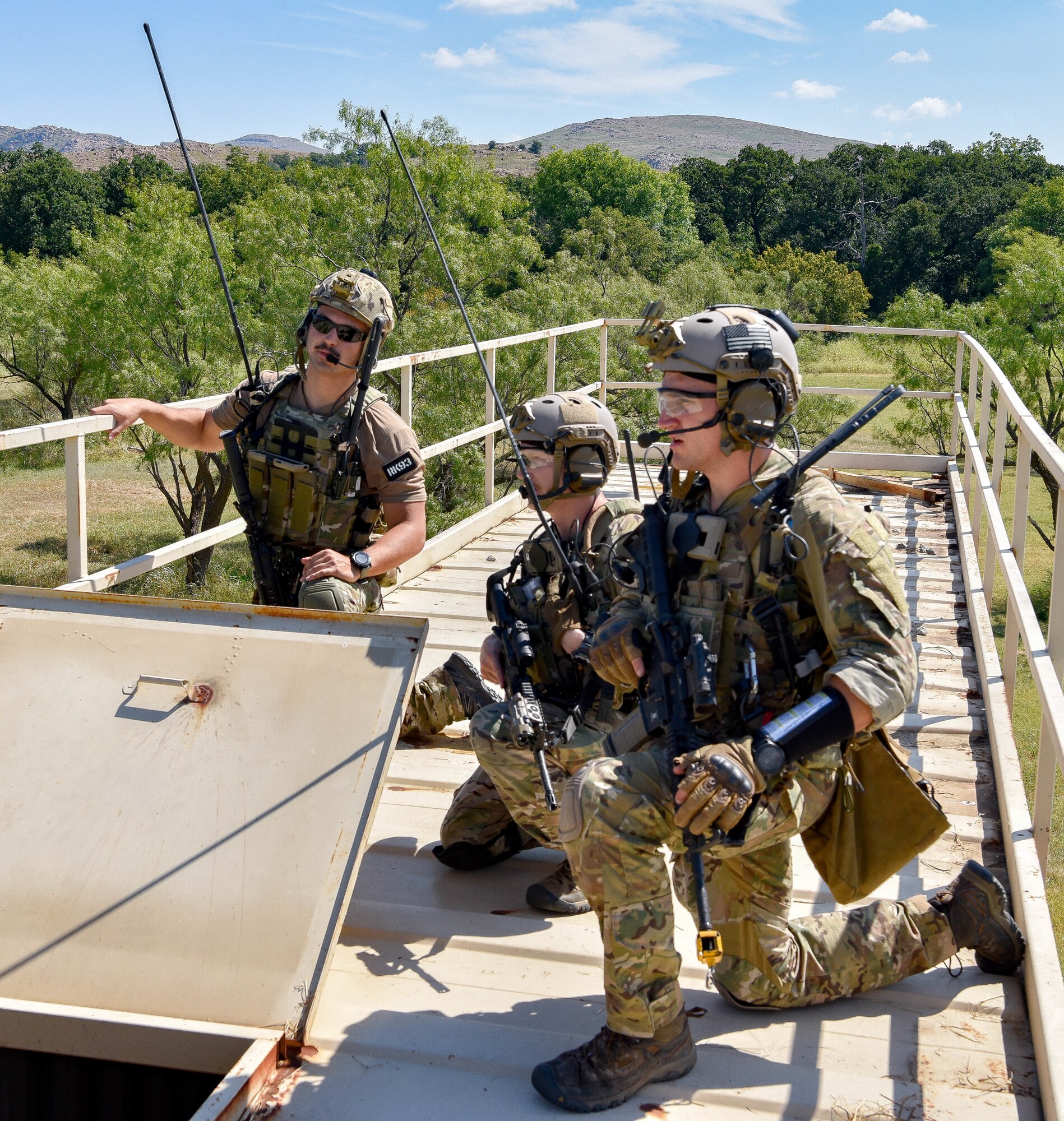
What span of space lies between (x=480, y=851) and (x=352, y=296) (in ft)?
5.91

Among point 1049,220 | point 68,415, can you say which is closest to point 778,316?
point 68,415

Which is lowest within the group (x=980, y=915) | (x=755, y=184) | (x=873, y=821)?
(x=980, y=915)

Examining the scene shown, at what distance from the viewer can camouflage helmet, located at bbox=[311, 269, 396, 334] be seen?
3.89m

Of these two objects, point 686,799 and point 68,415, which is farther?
point 68,415

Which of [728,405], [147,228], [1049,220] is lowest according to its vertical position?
[728,405]

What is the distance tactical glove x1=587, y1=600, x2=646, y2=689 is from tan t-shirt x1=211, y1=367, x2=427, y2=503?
1.49 metres

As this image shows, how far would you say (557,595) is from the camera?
3.39 metres

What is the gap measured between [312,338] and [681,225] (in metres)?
76.2

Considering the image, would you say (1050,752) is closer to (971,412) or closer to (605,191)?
(971,412)

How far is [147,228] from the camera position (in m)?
28.1

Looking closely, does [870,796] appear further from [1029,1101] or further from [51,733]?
[51,733]

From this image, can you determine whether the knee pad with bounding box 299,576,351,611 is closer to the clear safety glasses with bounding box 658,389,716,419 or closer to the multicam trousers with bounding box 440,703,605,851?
the multicam trousers with bounding box 440,703,605,851

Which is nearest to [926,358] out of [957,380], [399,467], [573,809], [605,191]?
[957,380]

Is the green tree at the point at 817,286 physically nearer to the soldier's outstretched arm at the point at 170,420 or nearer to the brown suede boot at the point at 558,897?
the soldier's outstretched arm at the point at 170,420
